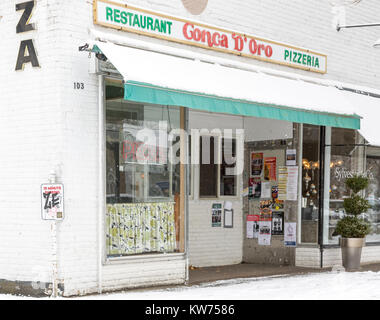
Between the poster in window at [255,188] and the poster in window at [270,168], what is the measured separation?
0.70 feet

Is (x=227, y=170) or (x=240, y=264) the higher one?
(x=227, y=170)

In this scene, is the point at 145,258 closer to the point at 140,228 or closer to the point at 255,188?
the point at 140,228

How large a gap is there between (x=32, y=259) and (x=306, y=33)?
6.76 meters

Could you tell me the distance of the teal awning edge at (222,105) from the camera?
8.28 m

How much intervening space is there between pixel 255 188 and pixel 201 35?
4154mm

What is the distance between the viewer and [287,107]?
10.5 m

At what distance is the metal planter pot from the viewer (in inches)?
474

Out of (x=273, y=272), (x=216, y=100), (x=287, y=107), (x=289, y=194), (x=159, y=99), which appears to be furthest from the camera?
(x=289, y=194)

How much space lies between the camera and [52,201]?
8359 mm

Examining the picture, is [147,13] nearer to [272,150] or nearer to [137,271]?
[137,271]

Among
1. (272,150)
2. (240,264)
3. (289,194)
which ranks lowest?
(240,264)

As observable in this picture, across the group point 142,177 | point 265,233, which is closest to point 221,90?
point 142,177
